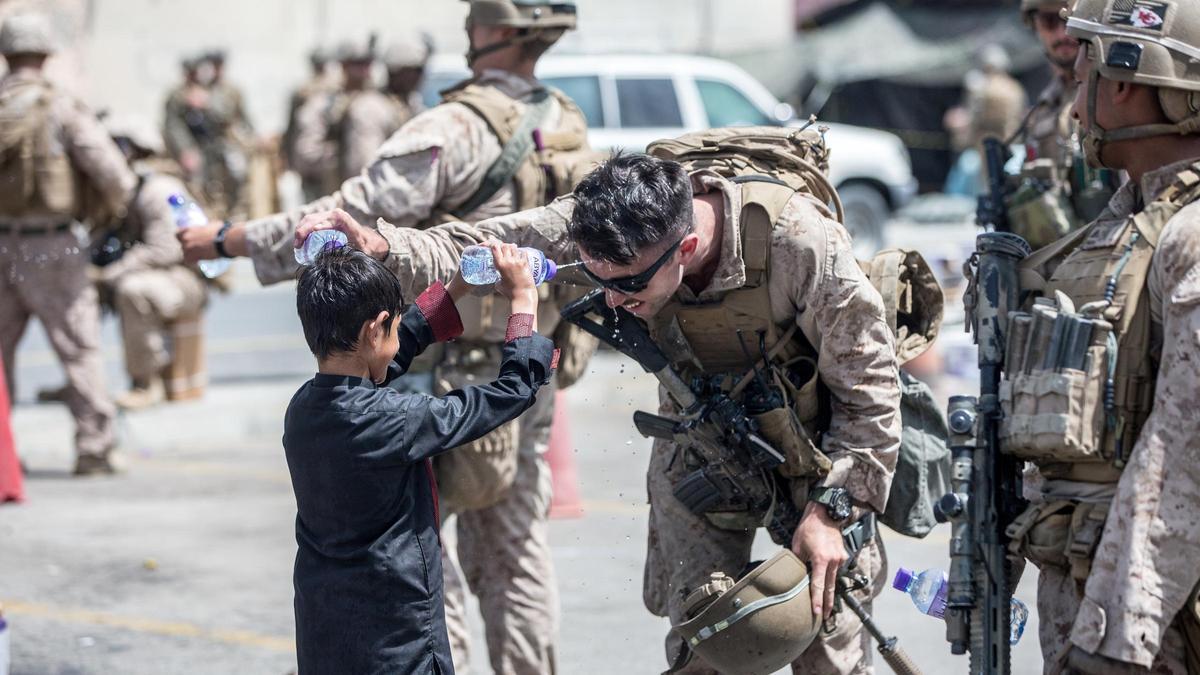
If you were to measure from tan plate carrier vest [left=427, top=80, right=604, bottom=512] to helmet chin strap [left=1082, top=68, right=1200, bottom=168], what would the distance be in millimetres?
1848

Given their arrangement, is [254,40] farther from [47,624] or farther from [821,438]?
[821,438]

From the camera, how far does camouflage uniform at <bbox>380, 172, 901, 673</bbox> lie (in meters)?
3.71

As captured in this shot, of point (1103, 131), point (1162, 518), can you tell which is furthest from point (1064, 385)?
point (1103, 131)

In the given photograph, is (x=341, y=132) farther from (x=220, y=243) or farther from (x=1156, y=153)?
(x=1156, y=153)

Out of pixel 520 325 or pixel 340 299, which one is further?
pixel 520 325

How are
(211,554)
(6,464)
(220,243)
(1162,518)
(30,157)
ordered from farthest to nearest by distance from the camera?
(30,157)
(211,554)
(6,464)
(220,243)
(1162,518)

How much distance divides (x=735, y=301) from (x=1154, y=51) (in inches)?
42.2

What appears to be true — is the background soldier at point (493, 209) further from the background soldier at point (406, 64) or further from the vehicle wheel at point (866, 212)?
the vehicle wheel at point (866, 212)

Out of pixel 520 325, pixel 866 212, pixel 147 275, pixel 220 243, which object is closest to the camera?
pixel 520 325

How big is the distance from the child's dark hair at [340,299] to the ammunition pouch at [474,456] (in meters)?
1.25

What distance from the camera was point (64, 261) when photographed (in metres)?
8.61

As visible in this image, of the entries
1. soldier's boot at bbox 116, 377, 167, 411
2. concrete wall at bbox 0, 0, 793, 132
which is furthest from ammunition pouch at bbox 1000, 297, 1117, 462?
concrete wall at bbox 0, 0, 793, 132

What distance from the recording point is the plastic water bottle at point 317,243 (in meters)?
3.82

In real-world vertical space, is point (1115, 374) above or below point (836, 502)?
above
